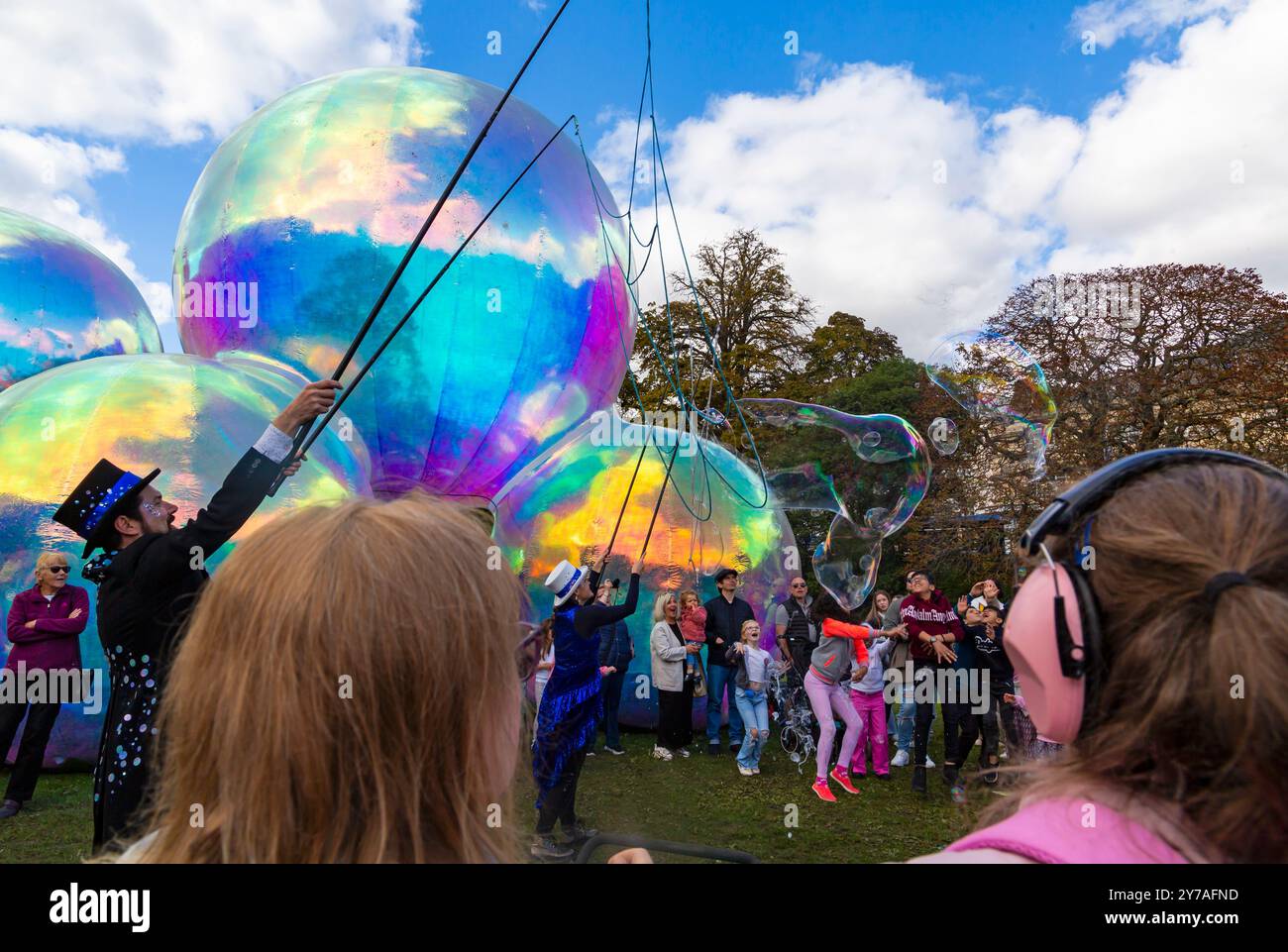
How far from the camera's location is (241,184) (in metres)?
7.34

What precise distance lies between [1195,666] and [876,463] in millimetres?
8739

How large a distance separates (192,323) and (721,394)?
23126 millimetres

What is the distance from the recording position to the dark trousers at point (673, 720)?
382 inches

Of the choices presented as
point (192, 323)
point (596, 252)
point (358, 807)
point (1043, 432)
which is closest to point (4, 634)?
point (192, 323)

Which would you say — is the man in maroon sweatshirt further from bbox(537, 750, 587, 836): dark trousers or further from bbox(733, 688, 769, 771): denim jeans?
bbox(537, 750, 587, 836): dark trousers

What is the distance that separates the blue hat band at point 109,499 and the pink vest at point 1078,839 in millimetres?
3469

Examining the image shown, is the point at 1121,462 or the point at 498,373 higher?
the point at 498,373

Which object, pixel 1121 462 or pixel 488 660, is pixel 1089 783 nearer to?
pixel 1121 462

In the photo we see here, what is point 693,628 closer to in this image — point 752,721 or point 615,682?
point 615,682

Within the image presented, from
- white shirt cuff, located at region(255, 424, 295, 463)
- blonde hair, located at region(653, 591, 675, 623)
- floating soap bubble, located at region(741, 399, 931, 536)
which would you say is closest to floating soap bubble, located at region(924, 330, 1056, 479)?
floating soap bubble, located at region(741, 399, 931, 536)

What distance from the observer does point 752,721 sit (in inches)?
352

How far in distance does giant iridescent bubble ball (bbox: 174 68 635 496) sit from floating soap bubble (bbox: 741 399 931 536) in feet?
8.99

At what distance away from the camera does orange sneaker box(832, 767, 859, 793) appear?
321 inches

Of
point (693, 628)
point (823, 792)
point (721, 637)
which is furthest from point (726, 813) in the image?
point (693, 628)
